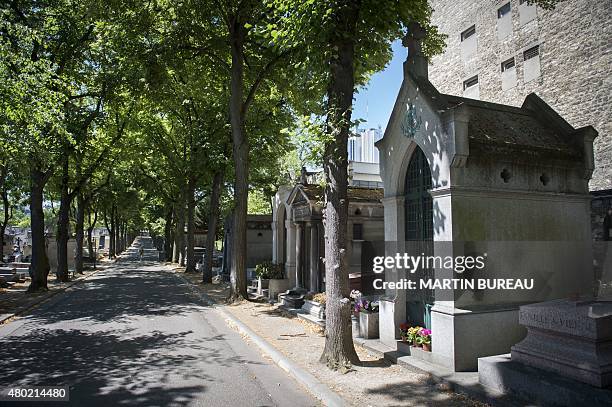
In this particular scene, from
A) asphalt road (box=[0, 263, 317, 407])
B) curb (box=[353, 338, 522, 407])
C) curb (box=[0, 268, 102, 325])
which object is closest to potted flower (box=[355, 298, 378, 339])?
curb (box=[353, 338, 522, 407])

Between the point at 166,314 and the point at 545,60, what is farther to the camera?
the point at 545,60

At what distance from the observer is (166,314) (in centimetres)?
1337

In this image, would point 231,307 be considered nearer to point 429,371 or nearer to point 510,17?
point 429,371

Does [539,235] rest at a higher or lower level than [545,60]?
lower

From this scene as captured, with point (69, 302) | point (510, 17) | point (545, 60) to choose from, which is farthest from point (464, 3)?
point (69, 302)

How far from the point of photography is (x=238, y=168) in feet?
53.4

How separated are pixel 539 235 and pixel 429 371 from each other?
321cm

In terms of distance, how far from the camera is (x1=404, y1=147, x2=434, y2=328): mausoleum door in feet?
26.2

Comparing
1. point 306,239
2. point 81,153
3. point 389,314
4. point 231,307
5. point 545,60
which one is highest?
point 545,60

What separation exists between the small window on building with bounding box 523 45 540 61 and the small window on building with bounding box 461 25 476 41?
4.82m

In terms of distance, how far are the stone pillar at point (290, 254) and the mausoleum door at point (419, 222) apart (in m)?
8.02

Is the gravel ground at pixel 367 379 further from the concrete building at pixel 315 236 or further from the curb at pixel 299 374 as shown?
the concrete building at pixel 315 236

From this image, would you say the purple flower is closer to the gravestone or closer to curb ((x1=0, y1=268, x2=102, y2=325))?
the gravestone

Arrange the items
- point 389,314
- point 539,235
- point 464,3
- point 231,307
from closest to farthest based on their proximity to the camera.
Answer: point 539,235 < point 389,314 < point 231,307 < point 464,3
